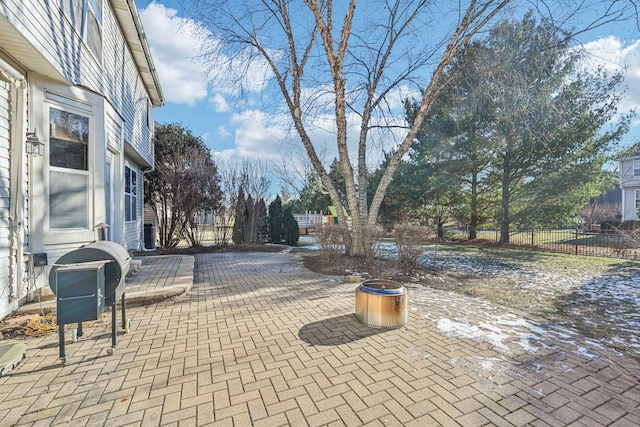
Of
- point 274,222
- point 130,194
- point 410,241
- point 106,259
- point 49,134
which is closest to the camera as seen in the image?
point 106,259

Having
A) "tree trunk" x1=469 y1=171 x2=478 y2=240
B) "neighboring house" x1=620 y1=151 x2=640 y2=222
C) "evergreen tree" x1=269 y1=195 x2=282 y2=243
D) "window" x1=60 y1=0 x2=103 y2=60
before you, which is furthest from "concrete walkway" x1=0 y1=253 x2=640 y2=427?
"neighboring house" x1=620 y1=151 x2=640 y2=222

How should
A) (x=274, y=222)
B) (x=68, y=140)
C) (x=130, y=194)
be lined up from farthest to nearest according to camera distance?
1. (x=274, y=222)
2. (x=130, y=194)
3. (x=68, y=140)

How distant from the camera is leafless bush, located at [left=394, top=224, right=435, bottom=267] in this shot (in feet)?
24.1

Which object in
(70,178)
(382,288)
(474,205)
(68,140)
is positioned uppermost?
(68,140)

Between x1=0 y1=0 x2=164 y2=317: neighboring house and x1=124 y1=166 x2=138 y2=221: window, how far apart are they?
2469mm

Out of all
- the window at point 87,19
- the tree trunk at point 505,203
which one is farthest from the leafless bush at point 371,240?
the tree trunk at point 505,203

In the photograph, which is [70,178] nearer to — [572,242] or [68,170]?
[68,170]

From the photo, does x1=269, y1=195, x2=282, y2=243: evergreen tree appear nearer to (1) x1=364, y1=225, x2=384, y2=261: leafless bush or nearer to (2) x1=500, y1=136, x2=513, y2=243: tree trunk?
(1) x1=364, y1=225, x2=384, y2=261: leafless bush

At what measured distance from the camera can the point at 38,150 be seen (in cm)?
408

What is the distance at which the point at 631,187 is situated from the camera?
23.0m

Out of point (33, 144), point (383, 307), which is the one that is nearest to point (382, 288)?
point (383, 307)

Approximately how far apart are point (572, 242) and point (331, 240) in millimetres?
13563

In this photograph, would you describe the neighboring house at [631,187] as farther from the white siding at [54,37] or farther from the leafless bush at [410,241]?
the white siding at [54,37]

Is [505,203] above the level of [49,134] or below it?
below
